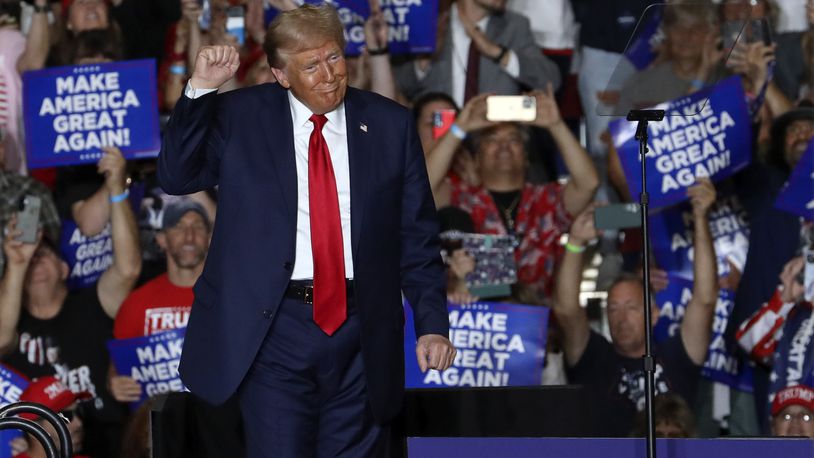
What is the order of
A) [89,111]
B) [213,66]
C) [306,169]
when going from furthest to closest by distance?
[89,111]
[306,169]
[213,66]

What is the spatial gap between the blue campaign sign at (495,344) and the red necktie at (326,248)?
260cm

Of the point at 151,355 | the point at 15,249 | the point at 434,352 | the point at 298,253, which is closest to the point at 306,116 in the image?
the point at 298,253

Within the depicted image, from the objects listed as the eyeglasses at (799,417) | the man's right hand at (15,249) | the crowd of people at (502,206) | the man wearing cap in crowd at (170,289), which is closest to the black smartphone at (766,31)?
the crowd of people at (502,206)

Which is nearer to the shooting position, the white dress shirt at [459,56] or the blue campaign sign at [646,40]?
the blue campaign sign at [646,40]

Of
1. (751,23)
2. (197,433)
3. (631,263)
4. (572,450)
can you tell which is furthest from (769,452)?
(751,23)

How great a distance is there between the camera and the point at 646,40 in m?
3.67

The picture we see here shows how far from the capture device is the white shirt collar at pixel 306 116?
2.75 meters

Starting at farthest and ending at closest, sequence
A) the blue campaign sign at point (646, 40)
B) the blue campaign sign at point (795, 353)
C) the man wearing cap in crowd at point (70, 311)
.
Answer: the man wearing cap in crowd at point (70, 311), the blue campaign sign at point (795, 353), the blue campaign sign at point (646, 40)

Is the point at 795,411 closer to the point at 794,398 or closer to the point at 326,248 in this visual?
the point at 794,398

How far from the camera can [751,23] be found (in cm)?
570

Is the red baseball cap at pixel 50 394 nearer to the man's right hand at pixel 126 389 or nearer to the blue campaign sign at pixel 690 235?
the man's right hand at pixel 126 389

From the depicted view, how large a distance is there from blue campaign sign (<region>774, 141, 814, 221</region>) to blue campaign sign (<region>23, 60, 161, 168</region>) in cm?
259

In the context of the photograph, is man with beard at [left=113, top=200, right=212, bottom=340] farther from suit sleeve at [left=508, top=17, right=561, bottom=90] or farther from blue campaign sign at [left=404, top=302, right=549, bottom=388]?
suit sleeve at [left=508, top=17, right=561, bottom=90]

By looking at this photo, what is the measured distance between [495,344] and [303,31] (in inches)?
112
